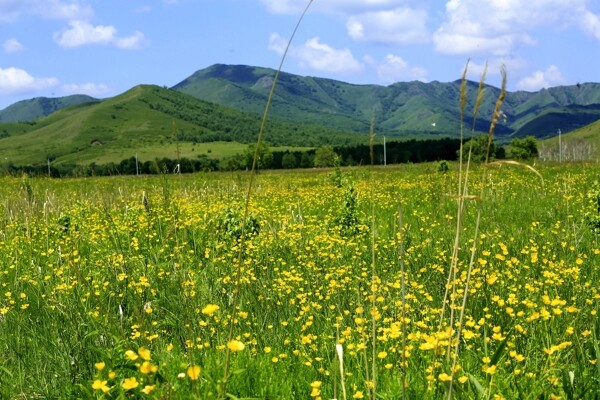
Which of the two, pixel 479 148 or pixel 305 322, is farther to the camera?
pixel 305 322

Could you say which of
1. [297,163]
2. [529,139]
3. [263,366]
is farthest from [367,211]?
[529,139]

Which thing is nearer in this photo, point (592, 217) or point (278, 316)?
point (278, 316)

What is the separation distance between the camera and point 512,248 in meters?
7.20

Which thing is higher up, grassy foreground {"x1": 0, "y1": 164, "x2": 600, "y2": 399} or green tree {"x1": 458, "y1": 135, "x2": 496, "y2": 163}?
green tree {"x1": 458, "y1": 135, "x2": 496, "y2": 163}

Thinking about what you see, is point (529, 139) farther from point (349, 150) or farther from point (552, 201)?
point (552, 201)

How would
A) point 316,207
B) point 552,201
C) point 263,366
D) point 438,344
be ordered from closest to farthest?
point 438,344 < point 263,366 < point 552,201 < point 316,207

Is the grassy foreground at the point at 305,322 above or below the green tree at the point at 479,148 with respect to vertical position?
below

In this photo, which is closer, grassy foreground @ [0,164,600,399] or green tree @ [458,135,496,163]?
green tree @ [458,135,496,163]

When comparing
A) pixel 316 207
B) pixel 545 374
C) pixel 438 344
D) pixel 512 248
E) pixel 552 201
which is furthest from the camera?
pixel 316 207

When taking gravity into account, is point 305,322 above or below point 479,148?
below

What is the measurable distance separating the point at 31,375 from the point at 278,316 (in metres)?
2.07

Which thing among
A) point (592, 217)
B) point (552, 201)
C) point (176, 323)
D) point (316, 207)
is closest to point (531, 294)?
point (176, 323)

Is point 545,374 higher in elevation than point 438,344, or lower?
lower

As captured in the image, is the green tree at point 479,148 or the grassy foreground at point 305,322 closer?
the green tree at point 479,148
